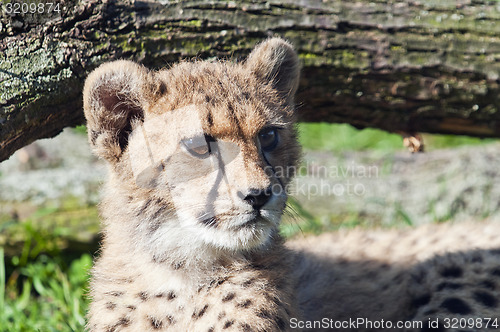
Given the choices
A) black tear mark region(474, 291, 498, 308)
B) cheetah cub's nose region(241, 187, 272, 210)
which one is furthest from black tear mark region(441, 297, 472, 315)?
cheetah cub's nose region(241, 187, 272, 210)

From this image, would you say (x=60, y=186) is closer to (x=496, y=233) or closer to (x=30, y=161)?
(x=30, y=161)

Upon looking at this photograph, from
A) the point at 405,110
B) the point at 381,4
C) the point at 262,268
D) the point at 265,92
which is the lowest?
the point at 262,268

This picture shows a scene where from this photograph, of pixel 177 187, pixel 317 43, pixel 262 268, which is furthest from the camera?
pixel 317 43

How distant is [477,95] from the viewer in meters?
4.55

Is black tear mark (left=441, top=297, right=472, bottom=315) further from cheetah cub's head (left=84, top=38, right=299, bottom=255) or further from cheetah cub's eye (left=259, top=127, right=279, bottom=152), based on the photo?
cheetah cub's eye (left=259, top=127, right=279, bottom=152)

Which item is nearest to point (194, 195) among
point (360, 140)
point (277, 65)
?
point (277, 65)

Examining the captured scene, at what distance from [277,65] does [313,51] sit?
2.22 ft

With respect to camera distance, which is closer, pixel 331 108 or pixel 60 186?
pixel 331 108

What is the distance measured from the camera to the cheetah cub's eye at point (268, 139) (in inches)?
126

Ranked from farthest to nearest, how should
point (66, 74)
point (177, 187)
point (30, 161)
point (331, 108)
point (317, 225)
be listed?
point (30, 161), point (317, 225), point (331, 108), point (66, 74), point (177, 187)

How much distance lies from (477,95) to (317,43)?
1.35 metres

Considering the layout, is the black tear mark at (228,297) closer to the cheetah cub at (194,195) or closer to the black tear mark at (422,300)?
the cheetah cub at (194,195)

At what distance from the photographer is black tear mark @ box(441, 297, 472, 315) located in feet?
12.2

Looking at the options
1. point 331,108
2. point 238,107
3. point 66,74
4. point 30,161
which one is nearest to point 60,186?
point 30,161
